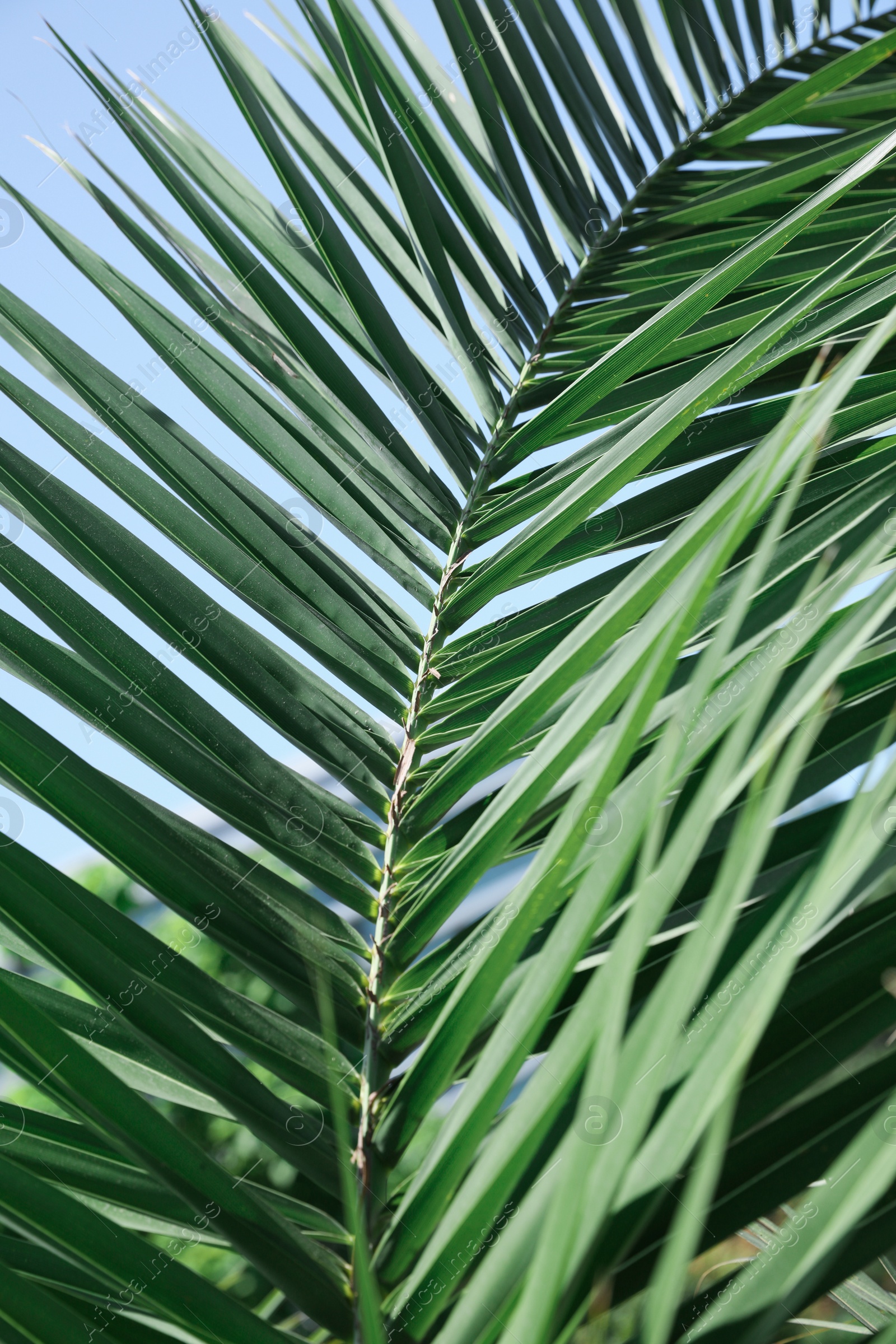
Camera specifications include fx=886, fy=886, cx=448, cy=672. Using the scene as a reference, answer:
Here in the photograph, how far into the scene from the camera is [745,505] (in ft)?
0.98

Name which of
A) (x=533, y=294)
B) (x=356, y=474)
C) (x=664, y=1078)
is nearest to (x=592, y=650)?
(x=664, y=1078)

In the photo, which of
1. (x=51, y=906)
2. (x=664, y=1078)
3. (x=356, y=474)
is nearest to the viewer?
(x=664, y=1078)

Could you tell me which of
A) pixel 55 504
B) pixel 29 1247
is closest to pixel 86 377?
pixel 55 504

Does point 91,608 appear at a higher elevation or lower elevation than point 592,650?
higher

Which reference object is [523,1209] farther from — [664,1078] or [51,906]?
[51,906]

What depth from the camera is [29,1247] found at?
0.39 meters

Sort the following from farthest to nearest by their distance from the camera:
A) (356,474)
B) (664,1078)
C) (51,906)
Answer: (356,474) → (51,906) → (664,1078)

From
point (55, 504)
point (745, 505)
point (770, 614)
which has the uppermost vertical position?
point (55, 504)

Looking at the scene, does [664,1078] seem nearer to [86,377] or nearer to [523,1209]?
[523,1209]

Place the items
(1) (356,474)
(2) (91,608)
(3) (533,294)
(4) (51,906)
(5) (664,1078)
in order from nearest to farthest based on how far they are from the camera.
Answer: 1. (5) (664,1078)
2. (4) (51,906)
3. (2) (91,608)
4. (1) (356,474)
5. (3) (533,294)

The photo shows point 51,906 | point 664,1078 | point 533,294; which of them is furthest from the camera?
point 533,294

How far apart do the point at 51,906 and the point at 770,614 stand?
354 millimetres

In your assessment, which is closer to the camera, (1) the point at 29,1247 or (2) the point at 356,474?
(1) the point at 29,1247

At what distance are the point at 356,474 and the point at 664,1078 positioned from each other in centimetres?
62
